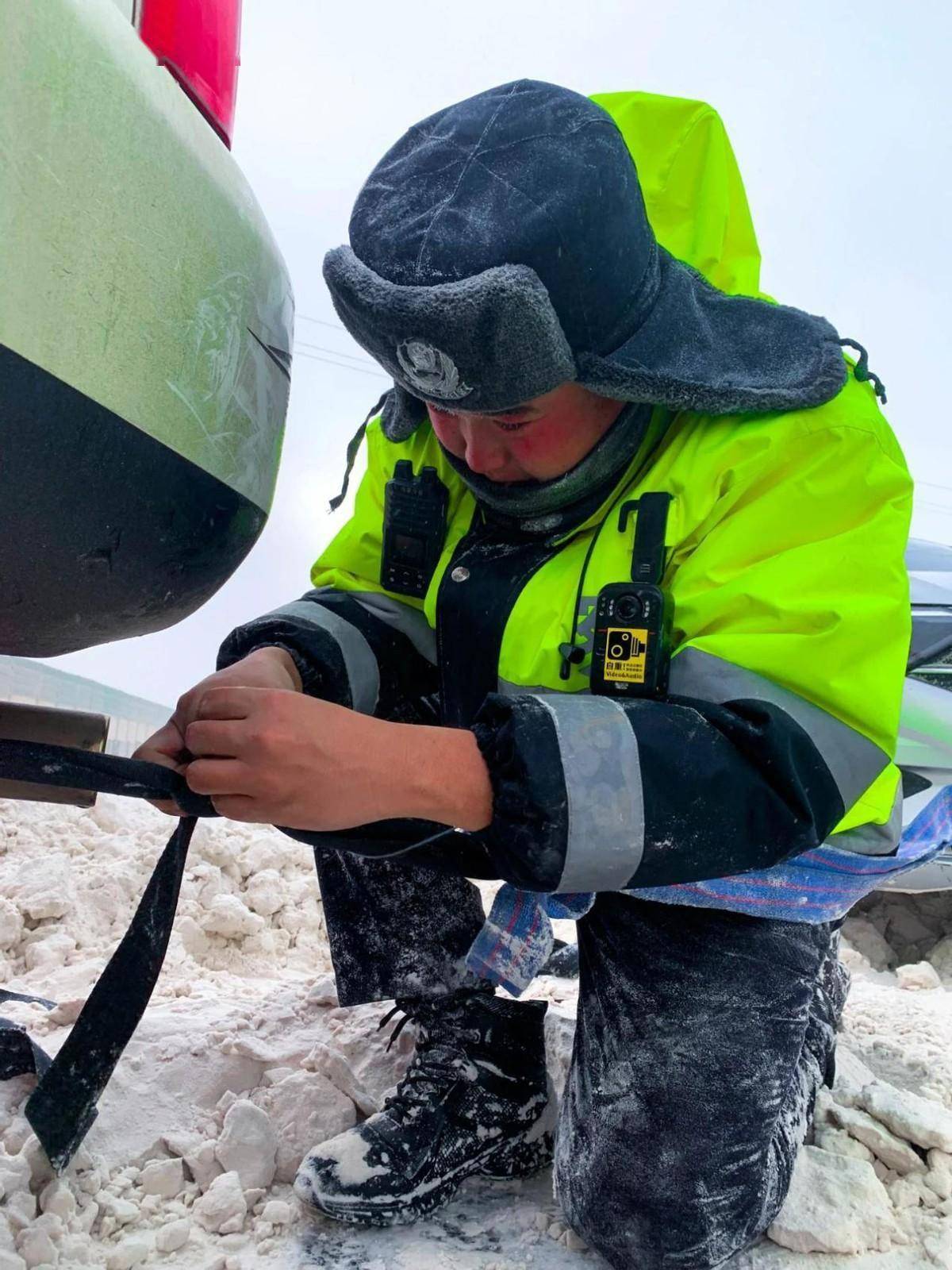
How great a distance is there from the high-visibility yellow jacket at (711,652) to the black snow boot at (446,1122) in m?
0.41

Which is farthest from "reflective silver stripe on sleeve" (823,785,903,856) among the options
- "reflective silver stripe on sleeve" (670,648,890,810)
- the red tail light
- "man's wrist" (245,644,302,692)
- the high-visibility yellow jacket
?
the red tail light

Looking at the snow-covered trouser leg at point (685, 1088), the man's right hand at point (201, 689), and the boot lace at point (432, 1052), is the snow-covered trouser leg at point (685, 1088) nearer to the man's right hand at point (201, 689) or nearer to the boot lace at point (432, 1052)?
the boot lace at point (432, 1052)

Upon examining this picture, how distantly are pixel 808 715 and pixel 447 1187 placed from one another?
2.80 feet

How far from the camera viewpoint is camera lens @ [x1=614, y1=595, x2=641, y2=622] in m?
1.29

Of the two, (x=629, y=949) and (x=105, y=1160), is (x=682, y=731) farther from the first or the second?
(x=105, y=1160)

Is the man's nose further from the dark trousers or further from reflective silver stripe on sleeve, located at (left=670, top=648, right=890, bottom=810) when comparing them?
the dark trousers

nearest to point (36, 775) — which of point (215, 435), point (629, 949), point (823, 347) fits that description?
point (215, 435)

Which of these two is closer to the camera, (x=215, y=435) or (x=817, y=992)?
(x=215, y=435)

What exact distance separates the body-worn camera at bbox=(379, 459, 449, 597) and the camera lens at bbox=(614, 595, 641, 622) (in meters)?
0.49

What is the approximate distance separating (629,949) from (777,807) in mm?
430

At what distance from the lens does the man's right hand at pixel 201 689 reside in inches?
51.1

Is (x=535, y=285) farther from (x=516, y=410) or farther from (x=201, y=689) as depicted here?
(x=201, y=689)

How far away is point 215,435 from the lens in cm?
118

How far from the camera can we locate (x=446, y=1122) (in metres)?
1.56
